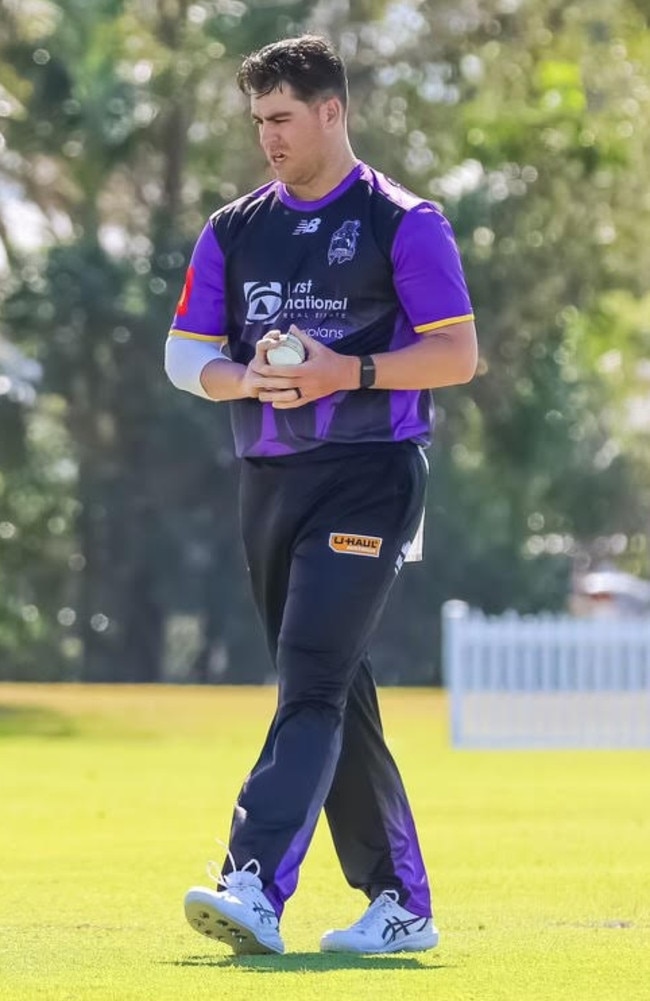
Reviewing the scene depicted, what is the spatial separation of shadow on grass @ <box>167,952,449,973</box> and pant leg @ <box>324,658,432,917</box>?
255mm

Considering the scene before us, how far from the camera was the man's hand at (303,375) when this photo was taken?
5.49 m

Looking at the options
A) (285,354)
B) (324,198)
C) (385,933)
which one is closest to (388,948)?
(385,933)

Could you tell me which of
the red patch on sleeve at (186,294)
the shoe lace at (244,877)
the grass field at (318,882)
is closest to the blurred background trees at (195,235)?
the grass field at (318,882)

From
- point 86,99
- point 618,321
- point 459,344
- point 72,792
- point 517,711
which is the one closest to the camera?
point 459,344

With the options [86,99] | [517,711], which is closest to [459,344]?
[517,711]

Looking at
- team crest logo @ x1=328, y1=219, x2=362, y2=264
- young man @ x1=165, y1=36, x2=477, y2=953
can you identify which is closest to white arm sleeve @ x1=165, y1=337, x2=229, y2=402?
young man @ x1=165, y1=36, x2=477, y2=953

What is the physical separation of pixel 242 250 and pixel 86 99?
3042 cm

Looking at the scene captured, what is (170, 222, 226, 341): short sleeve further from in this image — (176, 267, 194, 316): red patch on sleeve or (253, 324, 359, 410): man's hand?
(253, 324, 359, 410): man's hand

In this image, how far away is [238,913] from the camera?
17.6 feet

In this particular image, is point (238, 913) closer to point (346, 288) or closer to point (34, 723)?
point (346, 288)

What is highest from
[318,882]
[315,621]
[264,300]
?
[264,300]

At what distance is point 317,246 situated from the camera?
226 inches

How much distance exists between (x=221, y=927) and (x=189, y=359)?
1420 mm

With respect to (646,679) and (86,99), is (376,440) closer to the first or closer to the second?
(646,679)
